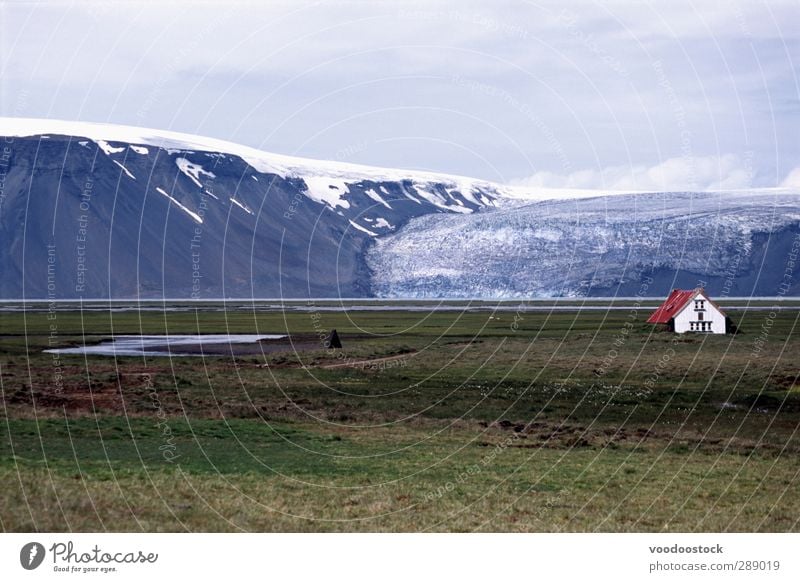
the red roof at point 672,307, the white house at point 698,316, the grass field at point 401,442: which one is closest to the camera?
the grass field at point 401,442

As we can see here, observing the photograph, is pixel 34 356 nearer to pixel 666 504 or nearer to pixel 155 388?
pixel 155 388

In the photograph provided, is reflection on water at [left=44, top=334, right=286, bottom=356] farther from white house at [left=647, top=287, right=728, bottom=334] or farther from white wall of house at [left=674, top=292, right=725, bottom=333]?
white wall of house at [left=674, top=292, right=725, bottom=333]

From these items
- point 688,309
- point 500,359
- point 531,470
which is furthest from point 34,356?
point 688,309

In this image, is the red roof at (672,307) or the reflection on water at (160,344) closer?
the reflection on water at (160,344)

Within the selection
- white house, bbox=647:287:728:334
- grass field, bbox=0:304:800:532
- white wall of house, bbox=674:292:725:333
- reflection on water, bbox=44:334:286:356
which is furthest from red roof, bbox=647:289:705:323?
reflection on water, bbox=44:334:286:356

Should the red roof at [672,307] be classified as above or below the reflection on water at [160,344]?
above

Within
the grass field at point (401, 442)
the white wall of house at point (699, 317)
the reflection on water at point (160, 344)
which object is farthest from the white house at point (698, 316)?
the reflection on water at point (160, 344)

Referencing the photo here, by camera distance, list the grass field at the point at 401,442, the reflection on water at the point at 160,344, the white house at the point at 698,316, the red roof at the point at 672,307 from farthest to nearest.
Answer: the red roof at the point at 672,307 → the white house at the point at 698,316 → the reflection on water at the point at 160,344 → the grass field at the point at 401,442

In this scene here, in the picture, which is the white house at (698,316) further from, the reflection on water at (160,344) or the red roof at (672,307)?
the reflection on water at (160,344)

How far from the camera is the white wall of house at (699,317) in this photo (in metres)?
103

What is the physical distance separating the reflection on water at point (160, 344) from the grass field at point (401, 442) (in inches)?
185

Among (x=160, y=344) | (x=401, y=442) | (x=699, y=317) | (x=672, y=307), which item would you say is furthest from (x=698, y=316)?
(x=401, y=442)

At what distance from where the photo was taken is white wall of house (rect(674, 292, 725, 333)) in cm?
10281

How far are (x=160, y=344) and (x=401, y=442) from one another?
52.2 m
